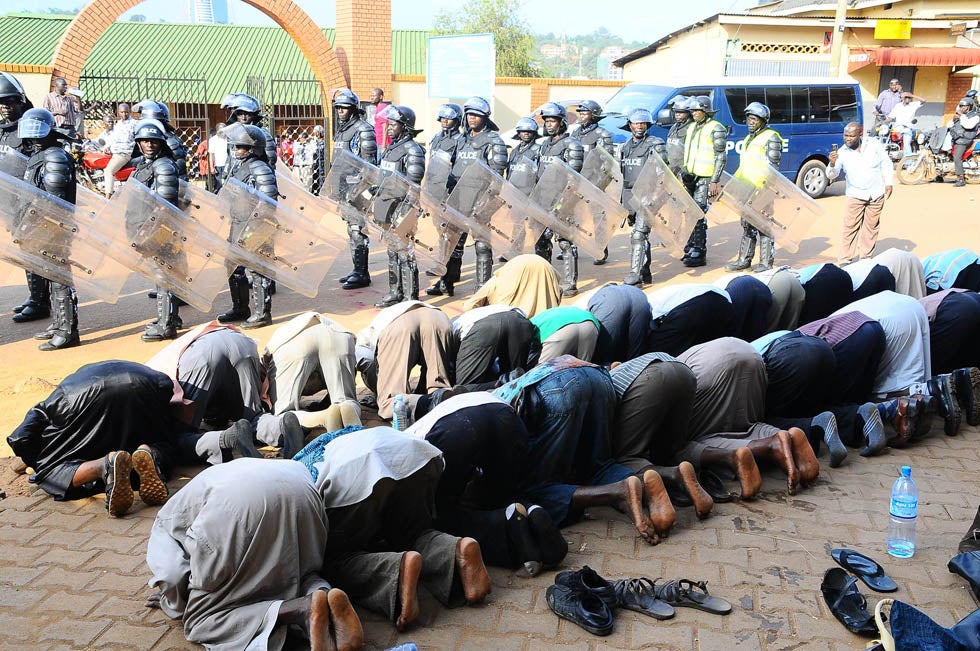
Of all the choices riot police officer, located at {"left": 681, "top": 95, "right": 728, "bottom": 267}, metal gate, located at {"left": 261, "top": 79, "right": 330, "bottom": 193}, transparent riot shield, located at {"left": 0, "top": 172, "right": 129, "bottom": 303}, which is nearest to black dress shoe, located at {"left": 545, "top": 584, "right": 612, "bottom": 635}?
transparent riot shield, located at {"left": 0, "top": 172, "right": 129, "bottom": 303}

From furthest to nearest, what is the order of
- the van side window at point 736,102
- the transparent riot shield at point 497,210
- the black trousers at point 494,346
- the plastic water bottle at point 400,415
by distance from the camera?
1. the van side window at point 736,102
2. the transparent riot shield at point 497,210
3. the black trousers at point 494,346
4. the plastic water bottle at point 400,415

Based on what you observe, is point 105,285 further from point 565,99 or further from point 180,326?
point 565,99

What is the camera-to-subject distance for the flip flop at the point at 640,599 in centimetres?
333

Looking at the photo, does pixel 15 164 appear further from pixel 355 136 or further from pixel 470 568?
pixel 470 568

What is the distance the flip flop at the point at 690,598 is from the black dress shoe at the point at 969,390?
294cm

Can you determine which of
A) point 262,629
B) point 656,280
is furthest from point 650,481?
point 656,280

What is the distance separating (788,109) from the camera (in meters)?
15.2

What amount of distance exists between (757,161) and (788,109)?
6.44 m

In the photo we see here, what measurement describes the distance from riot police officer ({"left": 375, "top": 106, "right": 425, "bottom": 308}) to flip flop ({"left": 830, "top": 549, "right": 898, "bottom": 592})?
16.8 feet

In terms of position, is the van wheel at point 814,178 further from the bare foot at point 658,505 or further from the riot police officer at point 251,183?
the bare foot at point 658,505

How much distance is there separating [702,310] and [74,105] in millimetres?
11094

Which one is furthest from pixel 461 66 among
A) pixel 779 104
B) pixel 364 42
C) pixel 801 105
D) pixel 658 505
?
pixel 658 505

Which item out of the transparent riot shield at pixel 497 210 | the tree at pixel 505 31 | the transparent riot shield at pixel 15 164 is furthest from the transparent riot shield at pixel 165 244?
the tree at pixel 505 31

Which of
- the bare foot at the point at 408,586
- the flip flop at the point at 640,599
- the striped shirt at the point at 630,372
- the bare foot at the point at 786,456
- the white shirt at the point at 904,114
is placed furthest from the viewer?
the white shirt at the point at 904,114
